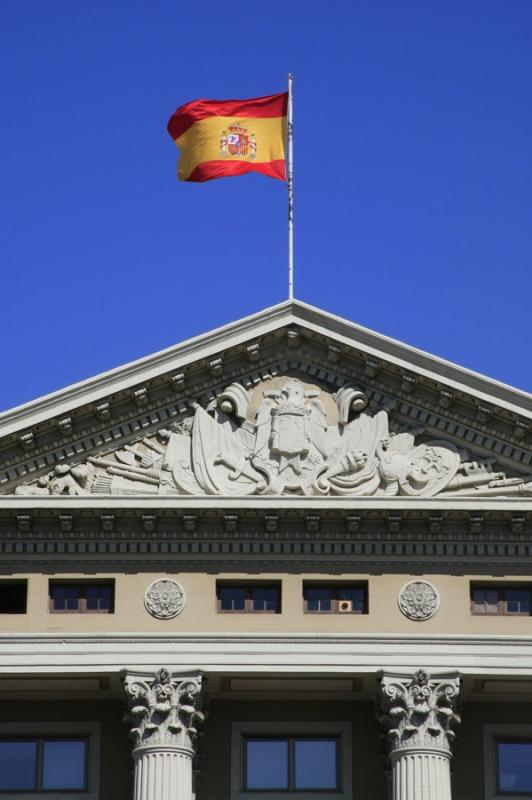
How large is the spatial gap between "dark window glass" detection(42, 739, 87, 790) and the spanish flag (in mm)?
14392

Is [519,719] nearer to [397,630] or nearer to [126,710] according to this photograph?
[397,630]

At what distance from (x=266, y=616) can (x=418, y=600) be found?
3.44 metres

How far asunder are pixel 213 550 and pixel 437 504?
17.0 feet

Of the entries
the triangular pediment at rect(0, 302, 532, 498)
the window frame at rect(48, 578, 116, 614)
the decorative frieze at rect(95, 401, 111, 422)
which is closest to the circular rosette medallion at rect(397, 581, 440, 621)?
the triangular pediment at rect(0, 302, 532, 498)

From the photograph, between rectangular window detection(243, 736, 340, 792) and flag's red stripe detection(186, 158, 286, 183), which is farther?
flag's red stripe detection(186, 158, 286, 183)

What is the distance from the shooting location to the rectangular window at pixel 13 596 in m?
56.5

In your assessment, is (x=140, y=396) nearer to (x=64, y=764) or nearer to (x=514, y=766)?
(x=64, y=764)

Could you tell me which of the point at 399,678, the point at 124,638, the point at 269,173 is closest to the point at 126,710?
the point at 124,638

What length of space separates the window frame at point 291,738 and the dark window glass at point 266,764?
0.11 metres

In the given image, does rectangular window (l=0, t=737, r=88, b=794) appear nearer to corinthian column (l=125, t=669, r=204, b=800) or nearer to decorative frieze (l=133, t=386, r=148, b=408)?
corinthian column (l=125, t=669, r=204, b=800)

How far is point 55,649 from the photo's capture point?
55.6 metres

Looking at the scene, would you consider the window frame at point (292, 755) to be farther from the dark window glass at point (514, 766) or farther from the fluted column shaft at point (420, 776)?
the dark window glass at point (514, 766)

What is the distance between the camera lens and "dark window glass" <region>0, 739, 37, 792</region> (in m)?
56.4

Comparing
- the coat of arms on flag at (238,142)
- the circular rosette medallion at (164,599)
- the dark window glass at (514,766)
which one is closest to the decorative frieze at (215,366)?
the circular rosette medallion at (164,599)
